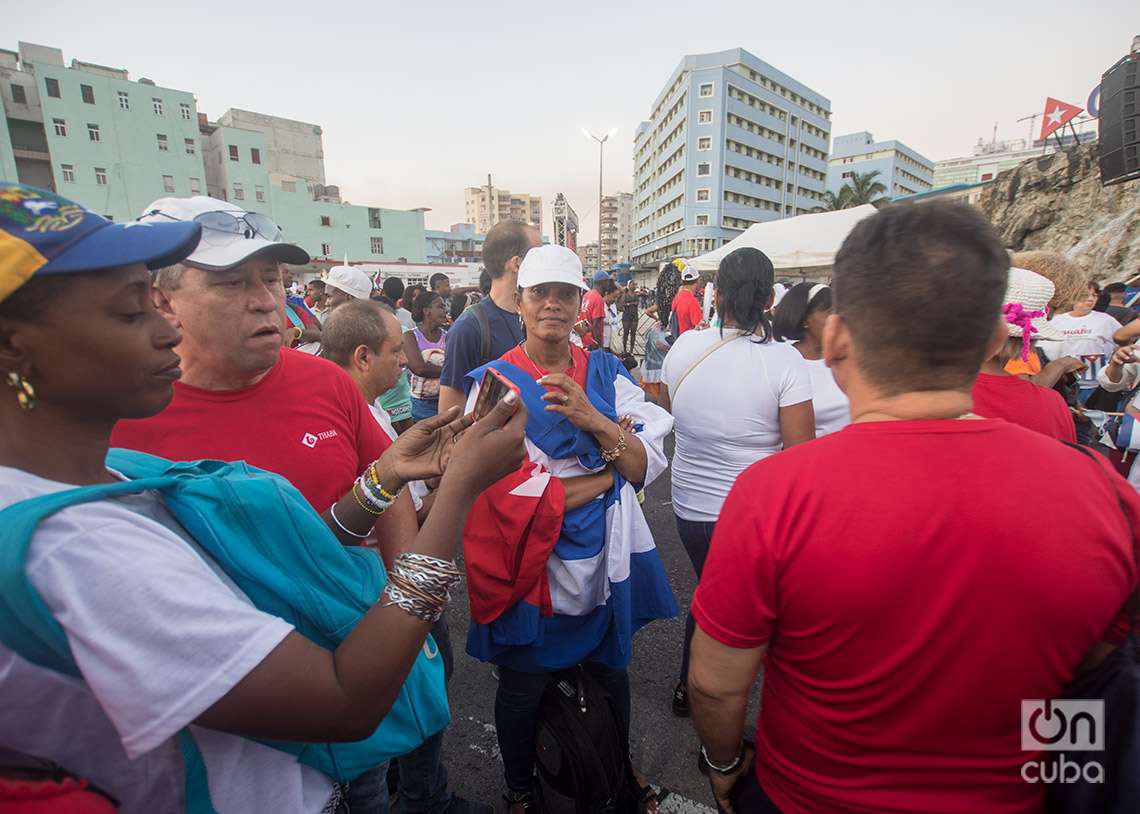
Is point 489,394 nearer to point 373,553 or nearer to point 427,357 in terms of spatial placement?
point 373,553

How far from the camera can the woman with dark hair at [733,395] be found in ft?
7.86

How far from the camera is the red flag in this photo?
70.6 ft

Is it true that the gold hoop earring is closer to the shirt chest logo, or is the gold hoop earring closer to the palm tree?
the shirt chest logo

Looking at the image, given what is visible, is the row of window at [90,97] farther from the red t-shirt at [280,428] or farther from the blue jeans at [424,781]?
the blue jeans at [424,781]

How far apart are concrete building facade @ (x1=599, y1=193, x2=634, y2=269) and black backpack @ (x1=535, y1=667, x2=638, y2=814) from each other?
120 meters

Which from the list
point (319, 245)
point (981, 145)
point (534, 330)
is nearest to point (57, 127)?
point (319, 245)

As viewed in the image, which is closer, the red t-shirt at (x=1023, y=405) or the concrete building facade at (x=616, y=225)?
the red t-shirt at (x=1023, y=405)

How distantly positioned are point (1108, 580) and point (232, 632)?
1.54 metres

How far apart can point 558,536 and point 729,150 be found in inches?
2508

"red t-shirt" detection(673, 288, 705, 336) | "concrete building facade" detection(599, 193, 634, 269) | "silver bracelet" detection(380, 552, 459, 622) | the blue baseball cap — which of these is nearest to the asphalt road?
"silver bracelet" detection(380, 552, 459, 622)

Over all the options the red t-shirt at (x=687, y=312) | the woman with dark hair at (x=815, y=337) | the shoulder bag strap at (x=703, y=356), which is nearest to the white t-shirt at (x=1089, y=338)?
the woman with dark hair at (x=815, y=337)

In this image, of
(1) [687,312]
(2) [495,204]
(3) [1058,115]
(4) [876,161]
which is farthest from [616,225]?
(1) [687,312]

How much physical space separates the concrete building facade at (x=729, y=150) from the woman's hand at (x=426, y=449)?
58.9 metres

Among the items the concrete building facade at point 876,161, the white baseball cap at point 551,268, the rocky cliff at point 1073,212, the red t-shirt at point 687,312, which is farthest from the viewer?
the concrete building facade at point 876,161
